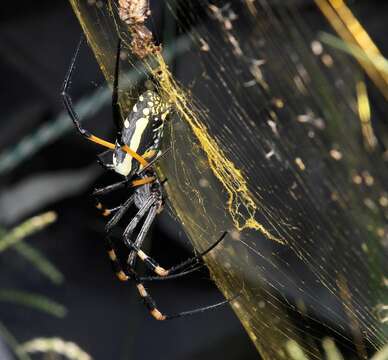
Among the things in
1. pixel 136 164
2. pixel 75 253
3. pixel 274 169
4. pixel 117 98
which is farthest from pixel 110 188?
pixel 75 253

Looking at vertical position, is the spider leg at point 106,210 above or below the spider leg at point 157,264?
above

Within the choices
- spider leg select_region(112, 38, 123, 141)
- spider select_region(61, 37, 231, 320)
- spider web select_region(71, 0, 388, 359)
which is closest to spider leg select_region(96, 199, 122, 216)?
spider select_region(61, 37, 231, 320)

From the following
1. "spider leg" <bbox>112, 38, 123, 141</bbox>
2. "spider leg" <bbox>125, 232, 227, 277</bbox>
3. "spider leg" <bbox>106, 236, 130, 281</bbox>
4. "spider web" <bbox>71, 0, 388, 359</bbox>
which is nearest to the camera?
"spider leg" <bbox>112, 38, 123, 141</bbox>

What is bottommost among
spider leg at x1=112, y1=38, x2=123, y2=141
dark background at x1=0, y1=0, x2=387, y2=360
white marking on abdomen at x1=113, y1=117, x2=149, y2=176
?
dark background at x1=0, y1=0, x2=387, y2=360

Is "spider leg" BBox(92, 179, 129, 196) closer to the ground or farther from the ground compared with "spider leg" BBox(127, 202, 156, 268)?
farther from the ground

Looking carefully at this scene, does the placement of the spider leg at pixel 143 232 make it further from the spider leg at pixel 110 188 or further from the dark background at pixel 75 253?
the dark background at pixel 75 253

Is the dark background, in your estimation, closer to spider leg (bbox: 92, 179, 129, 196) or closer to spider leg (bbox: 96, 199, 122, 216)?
spider leg (bbox: 96, 199, 122, 216)

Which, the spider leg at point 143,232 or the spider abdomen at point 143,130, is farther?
the spider leg at point 143,232

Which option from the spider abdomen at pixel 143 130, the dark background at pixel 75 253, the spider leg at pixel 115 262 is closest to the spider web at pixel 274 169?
the spider abdomen at pixel 143 130
